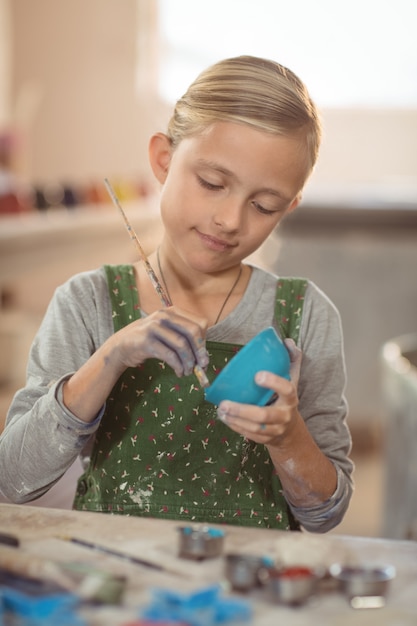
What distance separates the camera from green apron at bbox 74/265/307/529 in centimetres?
132

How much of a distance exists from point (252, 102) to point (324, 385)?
0.43 meters

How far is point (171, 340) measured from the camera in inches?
43.4

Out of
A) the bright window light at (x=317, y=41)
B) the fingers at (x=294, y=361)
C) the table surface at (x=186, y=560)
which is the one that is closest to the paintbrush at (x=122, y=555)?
the table surface at (x=186, y=560)

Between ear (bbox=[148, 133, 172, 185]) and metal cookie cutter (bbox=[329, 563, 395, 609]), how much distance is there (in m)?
0.71

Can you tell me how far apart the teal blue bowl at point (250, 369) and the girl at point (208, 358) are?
5.2 inches

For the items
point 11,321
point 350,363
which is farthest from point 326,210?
point 11,321

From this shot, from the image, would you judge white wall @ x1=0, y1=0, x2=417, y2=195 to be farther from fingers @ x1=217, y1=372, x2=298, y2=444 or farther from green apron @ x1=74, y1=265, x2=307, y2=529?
fingers @ x1=217, y1=372, x2=298, y2=444

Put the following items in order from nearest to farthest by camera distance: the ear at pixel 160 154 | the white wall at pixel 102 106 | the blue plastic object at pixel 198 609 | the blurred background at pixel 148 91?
1. the blue plastic object at pixel 198 609
2. the ear at pixel 160 154
3. the blurred background at pixel 148 91
4. the white wall at pixel 102 106

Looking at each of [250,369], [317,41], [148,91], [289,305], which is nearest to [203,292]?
[289,305]

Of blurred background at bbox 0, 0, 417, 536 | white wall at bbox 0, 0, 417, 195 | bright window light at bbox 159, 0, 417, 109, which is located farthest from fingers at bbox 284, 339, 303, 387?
bright window light at bbox 159, 0, 417, 109

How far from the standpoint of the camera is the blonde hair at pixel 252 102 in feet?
4.21

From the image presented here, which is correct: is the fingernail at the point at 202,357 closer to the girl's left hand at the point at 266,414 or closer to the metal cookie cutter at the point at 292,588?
the girl's left hand at the point at 266,414

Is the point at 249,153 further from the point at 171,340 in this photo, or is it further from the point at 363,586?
the point at 363,586

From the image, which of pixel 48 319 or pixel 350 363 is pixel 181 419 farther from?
pixel 350 363
